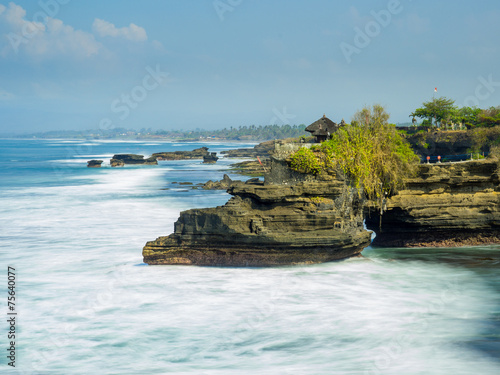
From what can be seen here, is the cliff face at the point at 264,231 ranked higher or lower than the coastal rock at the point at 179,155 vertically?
lower

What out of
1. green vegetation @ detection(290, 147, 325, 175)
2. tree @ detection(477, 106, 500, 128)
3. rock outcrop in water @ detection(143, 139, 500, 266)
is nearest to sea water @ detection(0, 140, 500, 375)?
rock outcrop in water @ detection(143, 139, 500, 266)

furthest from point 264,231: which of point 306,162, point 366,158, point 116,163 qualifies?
point 116,163

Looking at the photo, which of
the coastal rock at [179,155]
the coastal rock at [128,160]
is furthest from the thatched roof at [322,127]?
the coastal rock at [179,155]

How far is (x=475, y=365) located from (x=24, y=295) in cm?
1430

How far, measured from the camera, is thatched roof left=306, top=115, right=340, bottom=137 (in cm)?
2848

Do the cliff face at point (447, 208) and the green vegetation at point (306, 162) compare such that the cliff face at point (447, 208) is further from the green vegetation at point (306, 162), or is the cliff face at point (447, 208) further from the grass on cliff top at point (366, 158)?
the green vegetation at point (306, 162)

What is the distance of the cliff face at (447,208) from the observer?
22469 mm

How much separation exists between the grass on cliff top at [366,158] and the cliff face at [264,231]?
4.98 ft

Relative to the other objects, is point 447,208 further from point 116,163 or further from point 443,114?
point 116,163

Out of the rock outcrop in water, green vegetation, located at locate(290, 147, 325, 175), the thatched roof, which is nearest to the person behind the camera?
the rock outcrop in water

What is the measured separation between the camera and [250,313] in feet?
52.5

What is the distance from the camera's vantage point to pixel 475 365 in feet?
40.0

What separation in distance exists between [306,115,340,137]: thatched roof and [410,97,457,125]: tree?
25343 mm

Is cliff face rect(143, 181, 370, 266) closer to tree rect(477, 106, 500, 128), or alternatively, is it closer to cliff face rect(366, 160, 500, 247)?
cliff face rect(366, 160, 500, 247)
